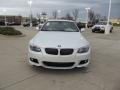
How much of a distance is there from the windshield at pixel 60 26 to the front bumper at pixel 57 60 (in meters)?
1.96

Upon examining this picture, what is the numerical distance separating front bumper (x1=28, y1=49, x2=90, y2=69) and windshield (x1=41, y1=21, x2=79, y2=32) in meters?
1.96

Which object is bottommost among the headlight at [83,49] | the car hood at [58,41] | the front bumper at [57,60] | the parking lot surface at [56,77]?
the parking lot surface at [56,77]

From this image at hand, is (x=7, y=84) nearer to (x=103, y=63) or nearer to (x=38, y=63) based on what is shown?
(x=38, y=63)

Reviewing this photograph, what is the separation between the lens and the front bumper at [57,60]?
5605mm

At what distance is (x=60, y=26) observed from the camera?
25.7ft

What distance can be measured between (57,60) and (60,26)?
2.49 metres

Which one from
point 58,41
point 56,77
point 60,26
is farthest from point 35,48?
point 60,26

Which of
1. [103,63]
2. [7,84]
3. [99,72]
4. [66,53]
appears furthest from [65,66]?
[103,63]

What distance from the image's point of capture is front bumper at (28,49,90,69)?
18.4ft

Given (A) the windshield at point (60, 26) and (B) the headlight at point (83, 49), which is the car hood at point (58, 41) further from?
(A) the windshield at point (60, 26)

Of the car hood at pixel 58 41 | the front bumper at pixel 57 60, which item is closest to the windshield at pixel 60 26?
the car hood at pixel 58 41

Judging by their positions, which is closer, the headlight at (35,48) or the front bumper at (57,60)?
Result: the front bumper at (57,60)

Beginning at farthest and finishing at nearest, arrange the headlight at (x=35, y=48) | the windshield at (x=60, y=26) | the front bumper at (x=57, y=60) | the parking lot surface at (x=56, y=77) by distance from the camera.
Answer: the windshield at (x=60, y=26) → the headlight at (x=35, y=48) → the front bumper at (x=57, y=60) → the parking lot surface at (x=56, y=77)

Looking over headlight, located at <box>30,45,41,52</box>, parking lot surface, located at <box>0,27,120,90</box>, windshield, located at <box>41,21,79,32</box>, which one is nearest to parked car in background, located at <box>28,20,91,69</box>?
headlight, located at <box>30,45,41,52</box>
